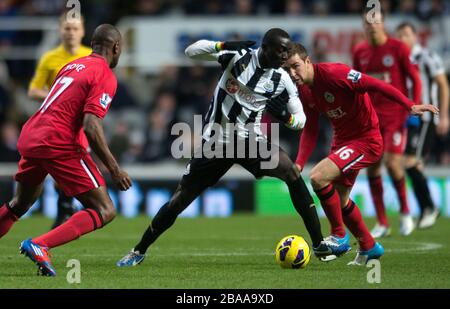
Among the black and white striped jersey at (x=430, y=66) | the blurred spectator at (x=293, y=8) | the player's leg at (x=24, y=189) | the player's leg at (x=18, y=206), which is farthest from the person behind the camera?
the blurred spectator at (x=293, y=8)

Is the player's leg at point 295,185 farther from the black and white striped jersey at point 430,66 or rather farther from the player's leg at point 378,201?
the black and white striped jersey at point 430,66

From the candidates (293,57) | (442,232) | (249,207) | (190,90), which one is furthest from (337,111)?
(190,90)

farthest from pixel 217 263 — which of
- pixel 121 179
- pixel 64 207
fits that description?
pixel 64 207

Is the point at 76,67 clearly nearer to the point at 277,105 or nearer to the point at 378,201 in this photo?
the point at 277,105

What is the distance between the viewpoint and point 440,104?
12.7 meters

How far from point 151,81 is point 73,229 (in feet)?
39.9

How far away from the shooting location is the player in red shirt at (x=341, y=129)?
813 centimetres

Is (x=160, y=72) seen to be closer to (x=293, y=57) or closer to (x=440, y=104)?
(x=440, y=104)

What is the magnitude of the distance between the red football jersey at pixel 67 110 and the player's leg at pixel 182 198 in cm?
107

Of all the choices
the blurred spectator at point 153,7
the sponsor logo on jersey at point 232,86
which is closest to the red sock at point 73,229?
the sponsor logo on jersey at point 232,86

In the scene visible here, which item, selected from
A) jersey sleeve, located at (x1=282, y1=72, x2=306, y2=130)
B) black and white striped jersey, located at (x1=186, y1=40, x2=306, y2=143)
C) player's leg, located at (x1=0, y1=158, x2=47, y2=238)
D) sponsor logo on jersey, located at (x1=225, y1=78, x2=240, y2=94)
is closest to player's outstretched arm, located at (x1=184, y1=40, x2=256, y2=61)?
black and white striped jersey, located at (x1=186, y1=40, x2=306, y2=143)

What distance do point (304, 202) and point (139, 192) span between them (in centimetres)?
816

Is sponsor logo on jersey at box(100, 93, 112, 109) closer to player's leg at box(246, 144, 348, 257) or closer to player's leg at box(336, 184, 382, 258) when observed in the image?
player's leg at box(246, 144, 348, 257)

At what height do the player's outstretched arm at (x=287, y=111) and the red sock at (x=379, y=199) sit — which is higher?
the player's outstretched arm at (x=287, y=111)
